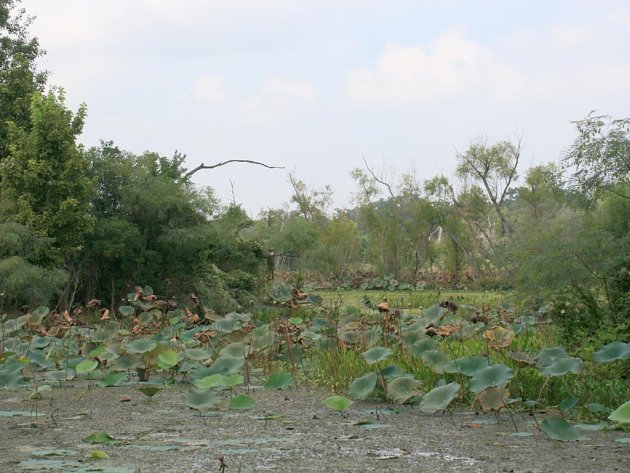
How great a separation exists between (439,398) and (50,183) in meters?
10.1

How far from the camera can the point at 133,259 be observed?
44.9 feet

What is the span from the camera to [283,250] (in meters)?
25.1

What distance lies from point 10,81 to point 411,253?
13.6 m

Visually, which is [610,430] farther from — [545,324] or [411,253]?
[411,253]

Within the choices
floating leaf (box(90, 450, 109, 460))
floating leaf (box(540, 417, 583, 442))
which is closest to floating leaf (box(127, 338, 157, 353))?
floating leaf (box(90, 450, 109, 460))

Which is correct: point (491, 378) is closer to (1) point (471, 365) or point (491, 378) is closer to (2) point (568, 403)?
(1) point (471, 365)

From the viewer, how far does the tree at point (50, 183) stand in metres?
13.0

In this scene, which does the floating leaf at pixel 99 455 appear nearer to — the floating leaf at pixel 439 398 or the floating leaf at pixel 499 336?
the floating leaf at pixel 439 398

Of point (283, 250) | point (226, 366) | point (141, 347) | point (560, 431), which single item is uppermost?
point (283, 250)

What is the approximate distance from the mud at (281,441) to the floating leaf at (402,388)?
0.12 m

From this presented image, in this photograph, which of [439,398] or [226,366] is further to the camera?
[226,366]

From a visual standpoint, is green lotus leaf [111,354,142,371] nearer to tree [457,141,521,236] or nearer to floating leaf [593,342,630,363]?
floating leaf [593,342,630,363]

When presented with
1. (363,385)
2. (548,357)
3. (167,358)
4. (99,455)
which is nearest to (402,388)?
(363,385)

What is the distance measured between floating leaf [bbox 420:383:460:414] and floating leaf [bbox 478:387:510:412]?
16 cm
